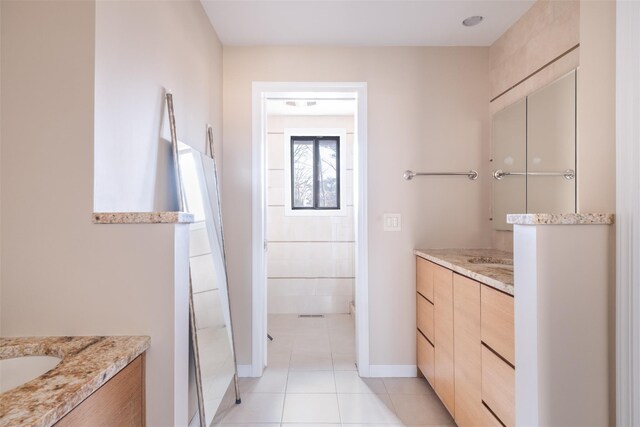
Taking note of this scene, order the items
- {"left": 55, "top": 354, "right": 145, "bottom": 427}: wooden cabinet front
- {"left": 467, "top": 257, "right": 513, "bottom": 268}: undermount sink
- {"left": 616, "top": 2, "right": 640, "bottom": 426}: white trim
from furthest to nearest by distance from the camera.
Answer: {"left": 467, "top": 257, "right": 513, "bottom": 268}: undermount sink, {"left": 616, "top": 2, "right": 640, "bottom": 426}: white trim, {"left": 55, "top": 354, "right": 145, "bottom": 427}: wooden cabinet front

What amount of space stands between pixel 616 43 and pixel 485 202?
64.3 inches

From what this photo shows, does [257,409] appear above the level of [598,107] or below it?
below

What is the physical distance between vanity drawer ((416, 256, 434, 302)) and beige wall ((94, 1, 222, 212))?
1.60m

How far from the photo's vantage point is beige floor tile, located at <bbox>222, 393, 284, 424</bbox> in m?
2.14

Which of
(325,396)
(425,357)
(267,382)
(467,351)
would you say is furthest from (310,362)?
(467,351)

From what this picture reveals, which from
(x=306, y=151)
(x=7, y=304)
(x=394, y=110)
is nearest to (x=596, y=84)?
(x=394, y=110)

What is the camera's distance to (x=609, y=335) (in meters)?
1.21

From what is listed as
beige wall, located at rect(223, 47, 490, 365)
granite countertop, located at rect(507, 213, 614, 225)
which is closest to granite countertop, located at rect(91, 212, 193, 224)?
granite countertop, located at rect(507, 213, 614, 225)

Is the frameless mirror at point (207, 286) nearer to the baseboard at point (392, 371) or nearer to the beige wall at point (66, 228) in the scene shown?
the beige wall at point (66, 228)

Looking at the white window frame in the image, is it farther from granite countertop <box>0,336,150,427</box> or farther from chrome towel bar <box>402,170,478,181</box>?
granite countertop <box>0,336,150,427</box>

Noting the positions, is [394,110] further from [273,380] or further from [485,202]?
[273,380]

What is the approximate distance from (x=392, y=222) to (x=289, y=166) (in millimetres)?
1992

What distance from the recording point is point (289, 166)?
4395mm

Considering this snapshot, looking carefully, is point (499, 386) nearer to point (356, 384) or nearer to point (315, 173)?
point (356, 384)
